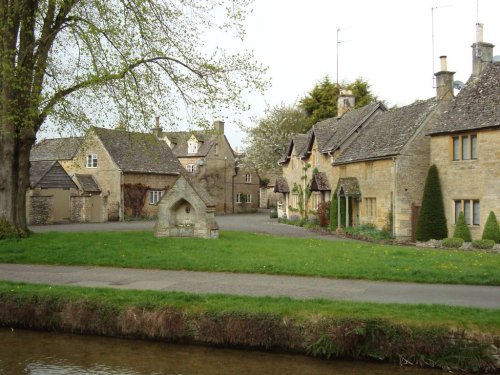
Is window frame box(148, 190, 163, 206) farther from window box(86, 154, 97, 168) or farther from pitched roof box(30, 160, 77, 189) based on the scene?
pitched roof box(30, 160, 77, 189)

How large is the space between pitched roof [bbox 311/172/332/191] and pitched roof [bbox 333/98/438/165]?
2.32 meters

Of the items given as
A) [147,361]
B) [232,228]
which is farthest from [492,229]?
[147,361]

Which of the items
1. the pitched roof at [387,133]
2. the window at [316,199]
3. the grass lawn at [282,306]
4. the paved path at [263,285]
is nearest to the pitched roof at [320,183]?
the window at [316,199]

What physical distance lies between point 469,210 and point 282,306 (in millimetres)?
19727

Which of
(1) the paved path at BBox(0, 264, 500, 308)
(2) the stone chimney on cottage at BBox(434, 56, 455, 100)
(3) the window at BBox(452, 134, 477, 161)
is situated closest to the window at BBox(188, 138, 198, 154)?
(2) the stone chimney on cottage at BBox(434, 56, 455, 100)

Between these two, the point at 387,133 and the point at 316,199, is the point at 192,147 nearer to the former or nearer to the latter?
the point at 316,199

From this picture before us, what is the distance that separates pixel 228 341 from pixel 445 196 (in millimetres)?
21309

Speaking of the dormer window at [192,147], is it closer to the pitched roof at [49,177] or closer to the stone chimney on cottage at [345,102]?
the pitched roof at [49,177]

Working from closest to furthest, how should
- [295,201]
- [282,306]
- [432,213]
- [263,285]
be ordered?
[282,306] < [263,285] < [432,213] < [295,201]

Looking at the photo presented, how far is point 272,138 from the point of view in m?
64.8

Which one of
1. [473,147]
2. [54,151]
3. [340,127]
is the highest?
[340,127]

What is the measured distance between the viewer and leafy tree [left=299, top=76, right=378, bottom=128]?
60.3 m

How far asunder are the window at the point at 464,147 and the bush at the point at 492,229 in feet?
10.7

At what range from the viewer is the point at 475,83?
29.9 metres
